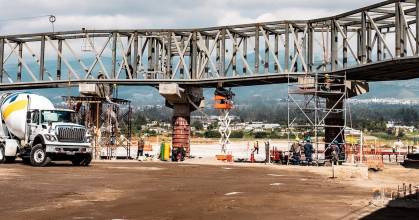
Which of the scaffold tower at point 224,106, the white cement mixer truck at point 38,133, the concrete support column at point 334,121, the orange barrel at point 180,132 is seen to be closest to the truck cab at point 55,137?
the white cement mixer truck at point 38,133

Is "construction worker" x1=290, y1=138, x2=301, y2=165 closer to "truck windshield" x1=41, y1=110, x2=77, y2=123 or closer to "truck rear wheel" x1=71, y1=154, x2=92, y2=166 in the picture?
"truck rear wheel" x1=71, y1=154, x2=92, y2=166

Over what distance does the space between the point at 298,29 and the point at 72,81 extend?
19377 mm

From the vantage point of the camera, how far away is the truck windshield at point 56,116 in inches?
1280

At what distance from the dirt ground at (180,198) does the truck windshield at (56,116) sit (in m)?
6.01

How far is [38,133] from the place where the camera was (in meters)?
32.3

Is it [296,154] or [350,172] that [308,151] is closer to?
[296,154]

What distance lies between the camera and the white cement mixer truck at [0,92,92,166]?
31.8 m

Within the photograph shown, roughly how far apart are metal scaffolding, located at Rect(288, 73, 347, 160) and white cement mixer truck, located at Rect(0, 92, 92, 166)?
1506 cm

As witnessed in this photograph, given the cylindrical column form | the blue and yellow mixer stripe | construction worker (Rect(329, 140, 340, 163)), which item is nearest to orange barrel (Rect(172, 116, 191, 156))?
the cylindrical column form

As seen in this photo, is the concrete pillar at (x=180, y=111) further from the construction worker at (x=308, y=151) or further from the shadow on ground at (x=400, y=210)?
the shadow on ground at (x=400, y=210)

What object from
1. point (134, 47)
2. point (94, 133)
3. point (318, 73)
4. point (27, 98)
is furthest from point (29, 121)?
point (318, 73)

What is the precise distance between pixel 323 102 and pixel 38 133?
2105 centimetres

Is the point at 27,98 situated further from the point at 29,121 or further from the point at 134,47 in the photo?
the point at 134,47

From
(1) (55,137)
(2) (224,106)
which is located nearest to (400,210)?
(1) (55,137)
